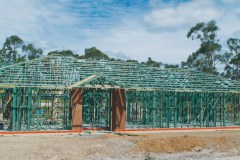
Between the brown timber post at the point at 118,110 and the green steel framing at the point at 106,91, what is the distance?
24.7 inches

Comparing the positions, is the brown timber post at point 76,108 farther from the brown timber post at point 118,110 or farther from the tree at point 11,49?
the tree at point 11,49

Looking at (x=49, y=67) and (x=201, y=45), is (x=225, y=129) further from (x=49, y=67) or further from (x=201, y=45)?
(x=201, y=45)

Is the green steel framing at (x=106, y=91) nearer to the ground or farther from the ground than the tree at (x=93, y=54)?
nearer to the ground

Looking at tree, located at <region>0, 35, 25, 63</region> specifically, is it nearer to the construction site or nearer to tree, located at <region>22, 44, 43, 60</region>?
tree, located at <region>22, 44, 43, 60</region>

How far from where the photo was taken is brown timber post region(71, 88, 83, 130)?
26.8m

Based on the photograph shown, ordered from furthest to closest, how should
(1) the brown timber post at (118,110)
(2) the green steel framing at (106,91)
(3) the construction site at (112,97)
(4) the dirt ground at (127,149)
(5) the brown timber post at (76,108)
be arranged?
(1) the brown timber post at (118,110) → (5) the brown timber post at (76,108) → (2) the green steel framing at (106,91) → (3) the construction site at (112,97) → (4) the dirt ground at (127,149)

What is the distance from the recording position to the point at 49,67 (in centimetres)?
2762

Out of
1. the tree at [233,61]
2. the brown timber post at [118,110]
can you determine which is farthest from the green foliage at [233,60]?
the brown timber post at [118,110]

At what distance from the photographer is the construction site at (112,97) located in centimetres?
2548

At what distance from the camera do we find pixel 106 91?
30.9 metres

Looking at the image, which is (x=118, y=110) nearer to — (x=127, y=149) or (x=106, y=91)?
(x=106, y=91)

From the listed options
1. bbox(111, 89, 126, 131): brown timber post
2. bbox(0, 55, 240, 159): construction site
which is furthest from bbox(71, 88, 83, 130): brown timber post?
bbox(111, 89, 126, 131): brown timber post

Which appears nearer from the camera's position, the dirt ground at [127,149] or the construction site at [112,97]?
the dirt ground at [127,149]

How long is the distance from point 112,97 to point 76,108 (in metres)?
3.25
